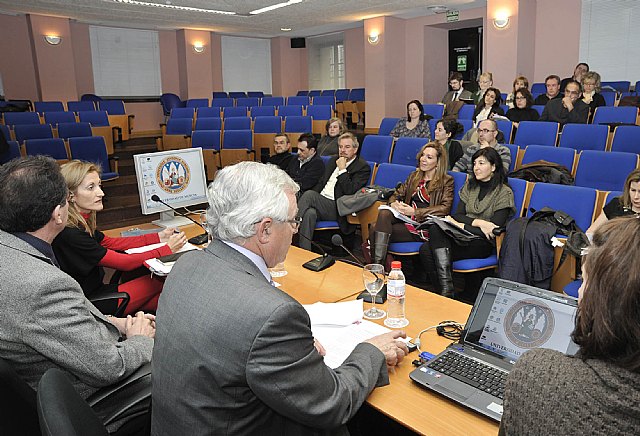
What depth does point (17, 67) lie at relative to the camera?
442 inches

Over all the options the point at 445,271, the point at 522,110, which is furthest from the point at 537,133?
the point at 445,271

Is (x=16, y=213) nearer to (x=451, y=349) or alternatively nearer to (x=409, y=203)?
(x=451, y=349)

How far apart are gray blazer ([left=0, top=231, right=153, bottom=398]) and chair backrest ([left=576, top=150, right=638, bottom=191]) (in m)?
4.00

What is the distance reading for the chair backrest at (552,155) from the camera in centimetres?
449

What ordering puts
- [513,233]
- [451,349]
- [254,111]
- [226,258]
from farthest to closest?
[254,111] → [513,233] → [451,349] → [226,258]

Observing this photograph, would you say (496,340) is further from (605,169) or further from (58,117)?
(58,117)

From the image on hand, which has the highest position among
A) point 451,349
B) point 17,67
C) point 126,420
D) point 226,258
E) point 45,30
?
point 45,30

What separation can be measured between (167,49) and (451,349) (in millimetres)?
13307

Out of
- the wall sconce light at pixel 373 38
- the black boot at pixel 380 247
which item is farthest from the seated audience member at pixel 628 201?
the wall sconce light at pixel 373 38

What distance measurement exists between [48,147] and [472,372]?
6.28 metres

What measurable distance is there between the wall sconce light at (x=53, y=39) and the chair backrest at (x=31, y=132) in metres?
4.67

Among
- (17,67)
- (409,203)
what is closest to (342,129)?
(409,203)

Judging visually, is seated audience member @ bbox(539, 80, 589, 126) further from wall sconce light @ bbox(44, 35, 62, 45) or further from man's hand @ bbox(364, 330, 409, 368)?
wall sconce light @ bbox(44, 35, 62, 45)

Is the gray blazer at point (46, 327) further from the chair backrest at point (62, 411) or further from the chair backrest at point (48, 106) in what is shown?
the chair backrest at point (48, 106)
